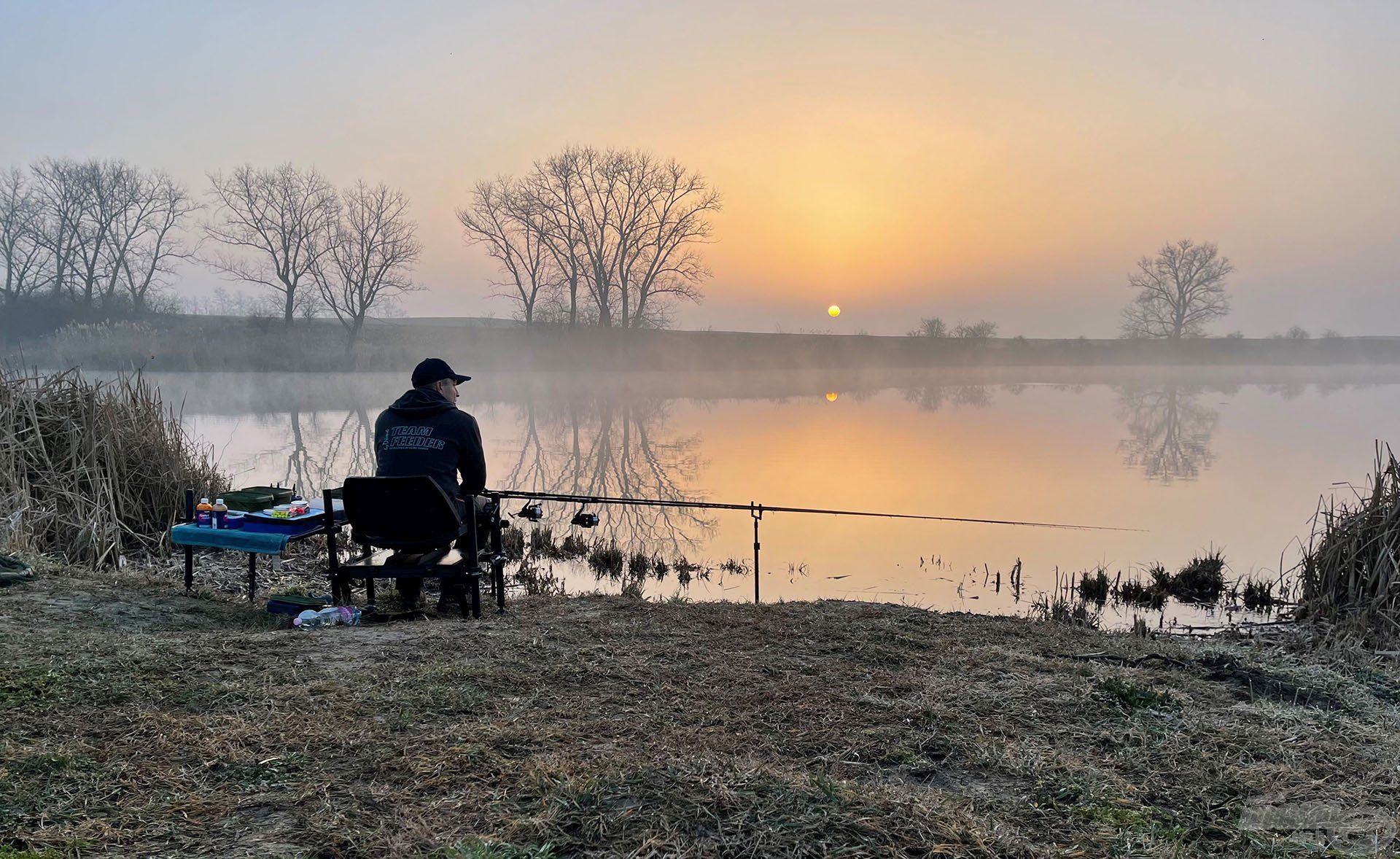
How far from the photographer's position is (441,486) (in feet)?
18.1

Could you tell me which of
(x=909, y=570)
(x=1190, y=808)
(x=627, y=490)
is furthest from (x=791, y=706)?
(x=627, y=490)

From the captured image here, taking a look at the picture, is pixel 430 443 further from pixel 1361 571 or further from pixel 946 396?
pixel 946 396

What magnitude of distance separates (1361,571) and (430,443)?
6574 mm

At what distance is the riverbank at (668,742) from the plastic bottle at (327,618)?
0.34 m

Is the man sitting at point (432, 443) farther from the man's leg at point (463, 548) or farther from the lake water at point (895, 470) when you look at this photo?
the lake water at point (895, 470)

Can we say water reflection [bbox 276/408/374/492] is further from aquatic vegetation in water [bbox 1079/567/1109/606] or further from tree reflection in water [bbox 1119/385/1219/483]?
tree reflection in water [bbox 1119/385/1219/483]

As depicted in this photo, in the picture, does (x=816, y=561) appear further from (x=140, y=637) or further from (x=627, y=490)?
(x=140, y=637)

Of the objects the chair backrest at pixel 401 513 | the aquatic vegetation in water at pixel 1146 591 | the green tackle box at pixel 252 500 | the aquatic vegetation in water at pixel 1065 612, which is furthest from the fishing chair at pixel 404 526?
the aquatic vegetation in water at pixel 1146 591

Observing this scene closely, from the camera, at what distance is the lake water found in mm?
9062

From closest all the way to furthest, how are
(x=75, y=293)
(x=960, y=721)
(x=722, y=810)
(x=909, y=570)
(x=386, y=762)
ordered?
(x=722, y=810)
(x=386, y=762)
(x=960, y=721)
(x=909, y=570)
(x=75, y=293)

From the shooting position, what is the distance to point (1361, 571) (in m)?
6.17

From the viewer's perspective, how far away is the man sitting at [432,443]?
557 centimetres

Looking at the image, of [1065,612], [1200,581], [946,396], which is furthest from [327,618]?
[946,396]

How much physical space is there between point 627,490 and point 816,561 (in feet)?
16.4
